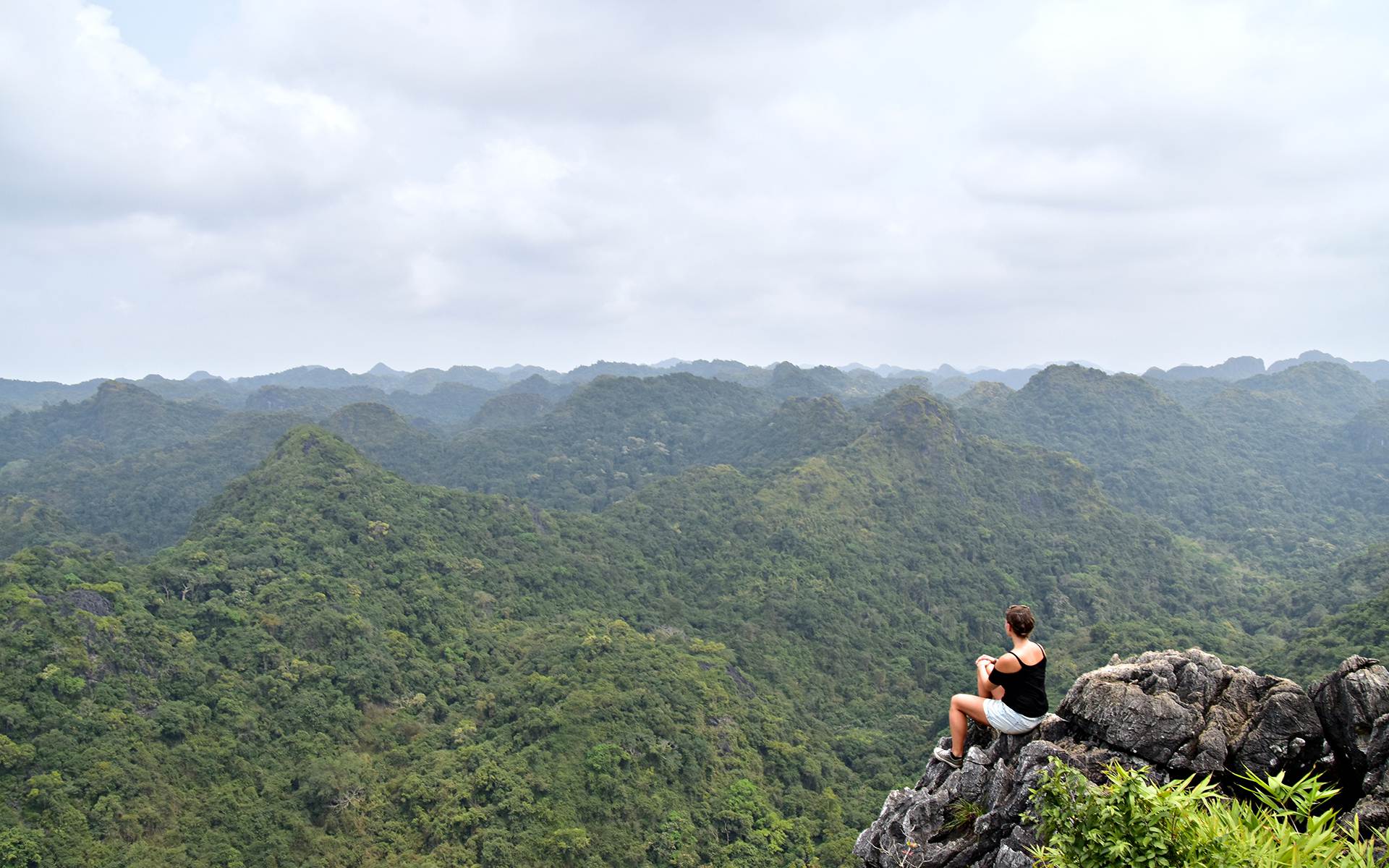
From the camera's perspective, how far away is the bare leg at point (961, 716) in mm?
9664

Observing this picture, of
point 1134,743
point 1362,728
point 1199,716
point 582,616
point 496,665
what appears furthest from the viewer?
point 582,616

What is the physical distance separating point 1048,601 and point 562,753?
5521cm

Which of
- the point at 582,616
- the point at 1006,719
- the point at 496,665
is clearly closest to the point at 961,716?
the point at 1006,719

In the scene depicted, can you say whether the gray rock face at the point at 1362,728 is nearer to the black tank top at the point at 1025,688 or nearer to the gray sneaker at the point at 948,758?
the black tank top at the point at 1025,688

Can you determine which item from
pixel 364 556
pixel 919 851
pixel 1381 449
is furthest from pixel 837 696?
pixel 1381 449

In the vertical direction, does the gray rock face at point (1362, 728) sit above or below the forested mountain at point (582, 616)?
above

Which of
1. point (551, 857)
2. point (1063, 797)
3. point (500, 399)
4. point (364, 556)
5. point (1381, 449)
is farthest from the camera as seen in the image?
point (500, 399)

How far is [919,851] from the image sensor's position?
33.3 ft

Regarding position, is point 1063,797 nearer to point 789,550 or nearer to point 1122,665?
point 1122,665

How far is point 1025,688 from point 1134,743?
175 cm

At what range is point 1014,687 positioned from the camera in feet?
30.0

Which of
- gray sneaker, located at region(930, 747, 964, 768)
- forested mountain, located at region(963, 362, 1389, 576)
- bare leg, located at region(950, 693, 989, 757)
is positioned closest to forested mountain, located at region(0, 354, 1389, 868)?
forested mountain, located at region(963, 362, 1389, 576)

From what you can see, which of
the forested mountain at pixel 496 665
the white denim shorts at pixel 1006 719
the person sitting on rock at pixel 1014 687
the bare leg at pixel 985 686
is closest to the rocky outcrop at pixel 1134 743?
the white denim shorts at pixel 1006 719

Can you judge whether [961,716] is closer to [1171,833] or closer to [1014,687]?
[1014,687]
